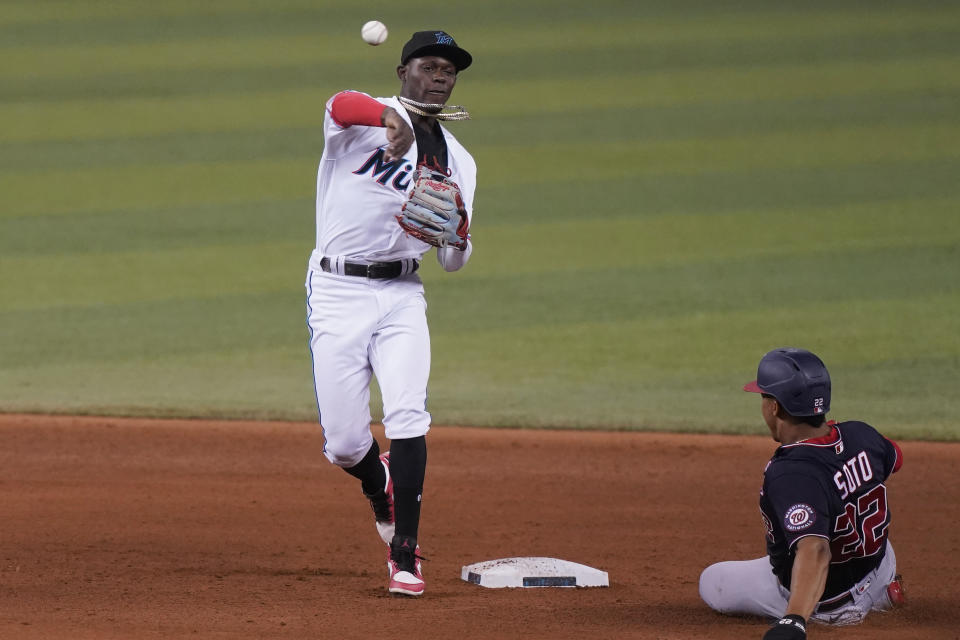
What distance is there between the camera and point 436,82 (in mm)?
4938

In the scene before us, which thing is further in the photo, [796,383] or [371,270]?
[371,270]

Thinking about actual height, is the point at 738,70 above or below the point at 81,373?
above

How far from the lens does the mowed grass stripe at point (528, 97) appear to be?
1598 centimetres

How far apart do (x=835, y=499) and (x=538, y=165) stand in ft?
35.8


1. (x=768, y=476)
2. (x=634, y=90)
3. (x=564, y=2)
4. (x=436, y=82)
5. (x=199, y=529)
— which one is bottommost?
(x=199, y=529)

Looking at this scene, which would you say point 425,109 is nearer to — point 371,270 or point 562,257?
point 371,270

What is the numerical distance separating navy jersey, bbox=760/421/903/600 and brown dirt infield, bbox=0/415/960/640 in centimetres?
23

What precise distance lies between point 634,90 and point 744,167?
10.3ft

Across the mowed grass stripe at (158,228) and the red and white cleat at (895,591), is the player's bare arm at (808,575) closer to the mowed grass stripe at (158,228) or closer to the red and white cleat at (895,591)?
the red and white cleat at (895,591)

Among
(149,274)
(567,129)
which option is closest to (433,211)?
(149,274)

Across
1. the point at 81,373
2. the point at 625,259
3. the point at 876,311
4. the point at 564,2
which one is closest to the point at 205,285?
the point at 81,373

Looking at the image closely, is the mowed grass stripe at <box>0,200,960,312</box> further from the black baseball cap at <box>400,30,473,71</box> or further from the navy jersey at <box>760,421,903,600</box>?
the navy jersey at <box>760,421,903,600</box>

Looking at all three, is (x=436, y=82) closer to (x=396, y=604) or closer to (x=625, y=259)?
(x=396, y=604)

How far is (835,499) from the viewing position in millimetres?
4016
